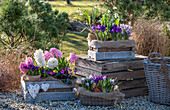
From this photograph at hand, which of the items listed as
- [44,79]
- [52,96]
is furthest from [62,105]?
[44,79]

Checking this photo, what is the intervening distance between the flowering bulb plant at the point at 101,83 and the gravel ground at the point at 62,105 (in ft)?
0.95

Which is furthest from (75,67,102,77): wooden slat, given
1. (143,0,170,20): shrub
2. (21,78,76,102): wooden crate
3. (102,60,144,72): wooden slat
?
(143,0,170,20): shrub

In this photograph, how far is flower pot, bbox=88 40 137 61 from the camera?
4.29 meters

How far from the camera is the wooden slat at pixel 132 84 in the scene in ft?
14.4

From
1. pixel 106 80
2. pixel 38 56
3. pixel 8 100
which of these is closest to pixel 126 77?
pixel 106 80

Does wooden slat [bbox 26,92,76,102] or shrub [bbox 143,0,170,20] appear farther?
shrub [bbox 143,0,170,20]

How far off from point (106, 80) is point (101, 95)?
26 centimetres

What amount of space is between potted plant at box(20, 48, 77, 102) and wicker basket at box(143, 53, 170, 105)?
4.24 feet

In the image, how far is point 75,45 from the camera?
10.8 meters

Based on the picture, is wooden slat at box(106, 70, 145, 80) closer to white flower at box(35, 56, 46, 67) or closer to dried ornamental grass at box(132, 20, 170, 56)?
white flower at box(35, 56, 46, 67)

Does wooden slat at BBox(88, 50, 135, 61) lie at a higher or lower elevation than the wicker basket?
higher

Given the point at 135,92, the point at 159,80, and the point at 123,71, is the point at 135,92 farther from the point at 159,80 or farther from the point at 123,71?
the point at 159,80

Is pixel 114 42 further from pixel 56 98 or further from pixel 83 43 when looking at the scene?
pixel 83 43

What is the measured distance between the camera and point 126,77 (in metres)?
4.40
